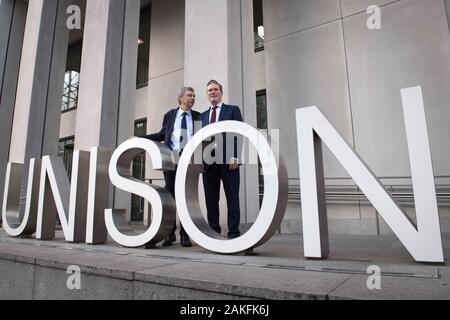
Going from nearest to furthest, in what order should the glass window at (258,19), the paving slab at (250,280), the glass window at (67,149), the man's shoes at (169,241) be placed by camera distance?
1. the paving slab at (250,280)
2. the man's shoes at (169,241)
3. the glass window at (258,19)
4. the glass window at (67,149)

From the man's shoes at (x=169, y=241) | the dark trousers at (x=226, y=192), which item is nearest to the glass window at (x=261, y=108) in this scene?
the dark trousers at (x=226, y=192)

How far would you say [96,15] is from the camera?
7973 millimetres

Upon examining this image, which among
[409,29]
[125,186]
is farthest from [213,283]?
[409,29]

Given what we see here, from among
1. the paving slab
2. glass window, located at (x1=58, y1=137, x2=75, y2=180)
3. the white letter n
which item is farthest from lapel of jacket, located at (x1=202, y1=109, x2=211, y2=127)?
glass window, located at (x1=58, y1=137, x2=75, y2=180)

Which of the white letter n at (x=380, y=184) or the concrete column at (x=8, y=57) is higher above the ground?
the concrete column at (x=8, y=57)

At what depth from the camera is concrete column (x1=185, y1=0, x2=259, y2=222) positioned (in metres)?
5.67

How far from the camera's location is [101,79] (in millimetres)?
7355

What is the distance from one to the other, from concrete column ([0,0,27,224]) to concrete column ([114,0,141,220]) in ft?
17.7

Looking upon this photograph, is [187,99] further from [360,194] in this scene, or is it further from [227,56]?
[360,194]

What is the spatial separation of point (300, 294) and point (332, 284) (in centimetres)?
29

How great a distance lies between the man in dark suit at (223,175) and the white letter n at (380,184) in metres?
0.96

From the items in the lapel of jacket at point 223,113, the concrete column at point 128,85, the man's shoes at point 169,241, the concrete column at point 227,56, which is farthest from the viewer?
the concrete column at point 128,85

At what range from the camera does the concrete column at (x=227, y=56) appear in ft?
18.6

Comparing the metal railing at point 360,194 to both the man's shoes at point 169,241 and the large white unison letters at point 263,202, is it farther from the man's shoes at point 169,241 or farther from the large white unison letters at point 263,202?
the man's shoes at point 169,241
